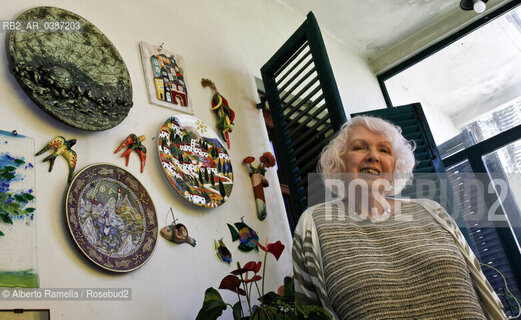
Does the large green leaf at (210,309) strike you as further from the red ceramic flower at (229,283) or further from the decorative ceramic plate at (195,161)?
the decorative ceramic plate at (195,161)

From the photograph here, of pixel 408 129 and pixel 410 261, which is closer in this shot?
pixel 410 261

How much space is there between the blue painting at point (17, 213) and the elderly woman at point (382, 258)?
87cm

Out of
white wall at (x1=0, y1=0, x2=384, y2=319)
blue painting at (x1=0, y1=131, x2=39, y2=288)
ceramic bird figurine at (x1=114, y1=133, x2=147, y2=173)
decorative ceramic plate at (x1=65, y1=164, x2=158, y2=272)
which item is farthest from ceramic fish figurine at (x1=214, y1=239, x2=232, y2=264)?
blue painting at (x1=0, y1=131, x2=39, y2=288)

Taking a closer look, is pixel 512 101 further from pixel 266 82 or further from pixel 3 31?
pixel 3 31

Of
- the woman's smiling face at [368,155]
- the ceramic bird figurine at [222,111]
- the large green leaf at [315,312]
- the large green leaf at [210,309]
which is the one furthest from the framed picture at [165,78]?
the large green leaf at [315,312]

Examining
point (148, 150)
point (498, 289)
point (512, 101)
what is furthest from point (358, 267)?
point (512, 101)

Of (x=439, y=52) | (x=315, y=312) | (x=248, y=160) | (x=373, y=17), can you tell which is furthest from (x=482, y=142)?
(x=315, y=312)

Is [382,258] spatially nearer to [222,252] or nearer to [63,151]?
[222,252]

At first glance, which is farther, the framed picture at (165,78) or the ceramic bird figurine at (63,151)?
the framed picture at (165,78)

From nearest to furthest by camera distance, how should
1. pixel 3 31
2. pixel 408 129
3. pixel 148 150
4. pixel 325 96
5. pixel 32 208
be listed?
1. pixel 32 208
2. pixel 3 31
3. pixel 148 150
4. pixel 325 96
5. pixel 408 129

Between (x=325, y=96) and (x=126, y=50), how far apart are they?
1.04 m

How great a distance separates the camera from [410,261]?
1639mm

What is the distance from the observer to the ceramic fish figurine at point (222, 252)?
89.1 inches

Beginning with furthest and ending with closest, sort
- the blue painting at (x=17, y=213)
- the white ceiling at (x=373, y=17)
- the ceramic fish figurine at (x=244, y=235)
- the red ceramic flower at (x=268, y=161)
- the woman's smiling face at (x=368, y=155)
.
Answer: the white ceiling at (x=373, y=17) < the red ceramic flower at (x=268, y=161) < the ceramic fish figurine at (x=244, y=235) < the woman's smiling face at (x=368, y=155) < the blue painting at (x=17, y=213)
